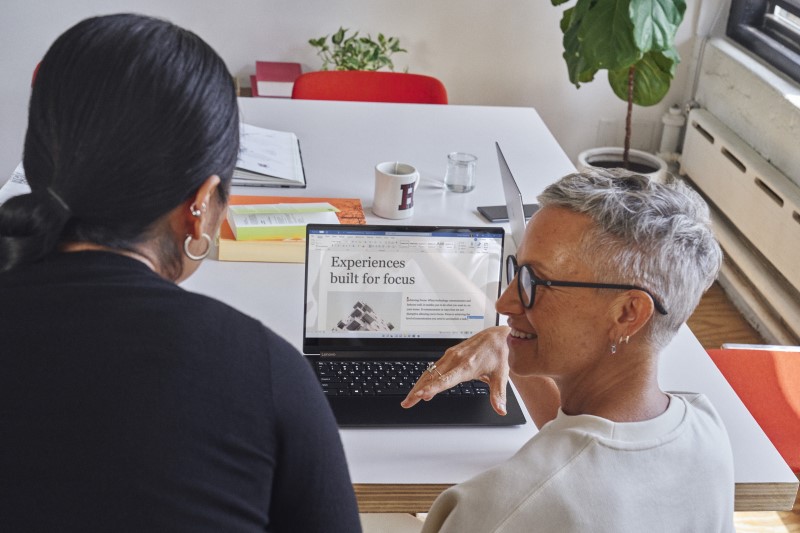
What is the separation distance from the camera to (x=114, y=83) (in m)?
0.96

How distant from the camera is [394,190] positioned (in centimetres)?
228

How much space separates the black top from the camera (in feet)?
2.95

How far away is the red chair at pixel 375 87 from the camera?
324 centimetres

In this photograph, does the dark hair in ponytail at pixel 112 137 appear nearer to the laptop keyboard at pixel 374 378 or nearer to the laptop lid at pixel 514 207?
the laptop keyboard at pixel 374 378

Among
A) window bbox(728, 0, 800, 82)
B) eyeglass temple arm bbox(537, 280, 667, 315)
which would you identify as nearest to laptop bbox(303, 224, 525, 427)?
eyeglass temple arm bbox(537, 280, 667, 315)

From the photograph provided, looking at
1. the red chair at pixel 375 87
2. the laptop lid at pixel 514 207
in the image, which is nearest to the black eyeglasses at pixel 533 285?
the laptop lid at pixel 514 207

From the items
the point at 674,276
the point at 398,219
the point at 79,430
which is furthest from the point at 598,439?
the point at 398,219

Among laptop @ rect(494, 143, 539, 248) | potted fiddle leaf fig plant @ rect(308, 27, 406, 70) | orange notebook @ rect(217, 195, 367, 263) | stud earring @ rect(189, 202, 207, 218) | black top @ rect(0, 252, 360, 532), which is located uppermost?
stud earring @ rect(189, 202, 207, 218)

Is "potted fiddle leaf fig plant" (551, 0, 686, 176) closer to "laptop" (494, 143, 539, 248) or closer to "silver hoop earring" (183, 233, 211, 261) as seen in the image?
"laptop" (494, 143, 539, 248)

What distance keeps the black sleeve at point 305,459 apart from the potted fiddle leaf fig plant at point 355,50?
3046 millimetres

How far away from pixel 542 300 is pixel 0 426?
2.66ft

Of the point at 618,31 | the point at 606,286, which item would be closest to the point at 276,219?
the point at 606,286

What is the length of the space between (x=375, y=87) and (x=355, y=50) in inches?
30.0

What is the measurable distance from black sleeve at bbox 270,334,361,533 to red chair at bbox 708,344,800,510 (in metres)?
1.31
